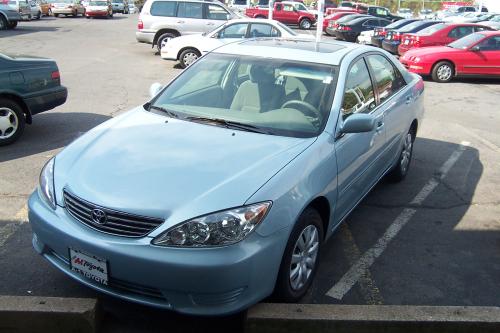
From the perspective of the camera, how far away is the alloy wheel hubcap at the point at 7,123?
6.29m

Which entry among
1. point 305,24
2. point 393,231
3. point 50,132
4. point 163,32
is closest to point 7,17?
point 163,32

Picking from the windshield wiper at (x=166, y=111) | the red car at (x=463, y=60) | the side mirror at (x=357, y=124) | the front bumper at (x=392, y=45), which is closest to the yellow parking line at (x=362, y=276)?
the side mirror at (x=357, y=124)

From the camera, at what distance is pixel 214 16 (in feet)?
51.3

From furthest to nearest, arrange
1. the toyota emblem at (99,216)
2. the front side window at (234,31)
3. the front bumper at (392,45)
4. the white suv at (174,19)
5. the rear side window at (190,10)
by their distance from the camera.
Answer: the front bumper at (392,45) → the rear side window at (190,10) → the white suv at (174,19) → the front side window at (234,31) → the toyota emblem at (99,216)

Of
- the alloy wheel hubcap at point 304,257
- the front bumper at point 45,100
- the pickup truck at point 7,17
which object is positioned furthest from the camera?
the pickup truck at point 7,17

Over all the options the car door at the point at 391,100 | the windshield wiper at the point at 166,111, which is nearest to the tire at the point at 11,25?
the windshield wiper at the point at 166,111

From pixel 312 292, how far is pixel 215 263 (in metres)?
1.20

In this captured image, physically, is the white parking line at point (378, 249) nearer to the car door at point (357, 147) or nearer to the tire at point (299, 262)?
the tire at point (299, 262)

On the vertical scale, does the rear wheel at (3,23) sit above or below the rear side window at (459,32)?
below

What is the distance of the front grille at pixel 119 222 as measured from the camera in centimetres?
271

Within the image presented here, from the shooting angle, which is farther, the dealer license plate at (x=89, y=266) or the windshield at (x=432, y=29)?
the windshield at (x=432, y=29)

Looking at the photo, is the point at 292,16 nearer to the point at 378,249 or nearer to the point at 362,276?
the point at 378,249

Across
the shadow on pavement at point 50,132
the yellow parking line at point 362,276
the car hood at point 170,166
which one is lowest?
the yellow parking line at point 362,276

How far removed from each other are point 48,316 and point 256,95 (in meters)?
2.17
